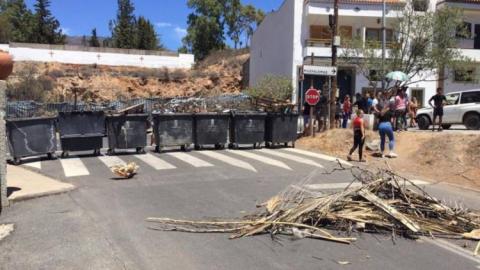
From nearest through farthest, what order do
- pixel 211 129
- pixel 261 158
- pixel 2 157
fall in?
pixel 2 157, pixel 261 158, pixel 211 129

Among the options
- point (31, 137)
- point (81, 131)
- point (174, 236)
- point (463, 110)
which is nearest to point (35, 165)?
point (31, 137)

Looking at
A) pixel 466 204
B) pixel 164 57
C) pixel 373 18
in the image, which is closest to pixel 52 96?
pixel 164 57

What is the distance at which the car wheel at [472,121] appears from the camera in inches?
835

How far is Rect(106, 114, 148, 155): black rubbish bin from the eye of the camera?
15391 millimetres

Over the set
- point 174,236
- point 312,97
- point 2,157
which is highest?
point 312,97

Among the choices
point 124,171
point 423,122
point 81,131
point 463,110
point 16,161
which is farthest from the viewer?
point 423,122

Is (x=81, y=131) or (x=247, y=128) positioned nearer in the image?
(x=81, y=131)

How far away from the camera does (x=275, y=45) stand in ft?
142

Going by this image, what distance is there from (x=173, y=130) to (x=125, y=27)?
65188 mm

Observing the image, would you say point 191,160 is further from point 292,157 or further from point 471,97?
point 471,97

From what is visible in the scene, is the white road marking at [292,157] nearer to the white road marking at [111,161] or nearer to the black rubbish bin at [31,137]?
the white road marking at [111,161]

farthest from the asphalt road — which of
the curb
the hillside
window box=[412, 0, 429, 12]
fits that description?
the hillside

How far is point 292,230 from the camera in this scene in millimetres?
6898

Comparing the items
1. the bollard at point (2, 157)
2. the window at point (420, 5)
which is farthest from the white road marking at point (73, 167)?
the window at point (420, 5)
